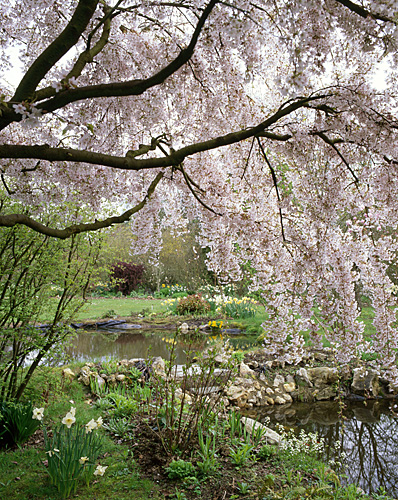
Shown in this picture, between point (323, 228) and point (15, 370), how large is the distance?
3066 mm

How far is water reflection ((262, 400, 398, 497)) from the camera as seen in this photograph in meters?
3.72

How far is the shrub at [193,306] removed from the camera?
11.3 meters

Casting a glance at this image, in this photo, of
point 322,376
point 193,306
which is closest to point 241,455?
point 322,376

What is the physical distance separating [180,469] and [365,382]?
3.90 metres

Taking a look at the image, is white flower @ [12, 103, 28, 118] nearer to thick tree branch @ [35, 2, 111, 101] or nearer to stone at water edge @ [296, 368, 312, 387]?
thick tree branch @ [35, 2, 111, 101]

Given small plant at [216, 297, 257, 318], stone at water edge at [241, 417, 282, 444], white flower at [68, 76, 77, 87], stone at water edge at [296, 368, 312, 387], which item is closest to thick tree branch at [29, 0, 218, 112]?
white flower at [68, 76, 77, 87]

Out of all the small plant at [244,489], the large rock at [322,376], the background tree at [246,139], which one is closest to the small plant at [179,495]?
the small plant at [244,489]

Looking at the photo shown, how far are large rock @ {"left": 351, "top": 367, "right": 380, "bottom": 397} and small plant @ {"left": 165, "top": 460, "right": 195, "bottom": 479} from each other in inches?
147

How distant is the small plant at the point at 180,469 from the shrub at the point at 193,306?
8.32 meters

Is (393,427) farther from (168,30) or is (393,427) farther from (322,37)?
(168,30)

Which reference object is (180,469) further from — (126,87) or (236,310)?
(236,310)

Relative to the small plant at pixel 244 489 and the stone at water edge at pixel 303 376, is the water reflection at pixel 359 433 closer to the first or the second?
the stone at water edge at pixel 303 376

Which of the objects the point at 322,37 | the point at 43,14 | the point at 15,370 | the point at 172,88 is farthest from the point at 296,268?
the point at 43,14

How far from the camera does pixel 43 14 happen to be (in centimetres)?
331
